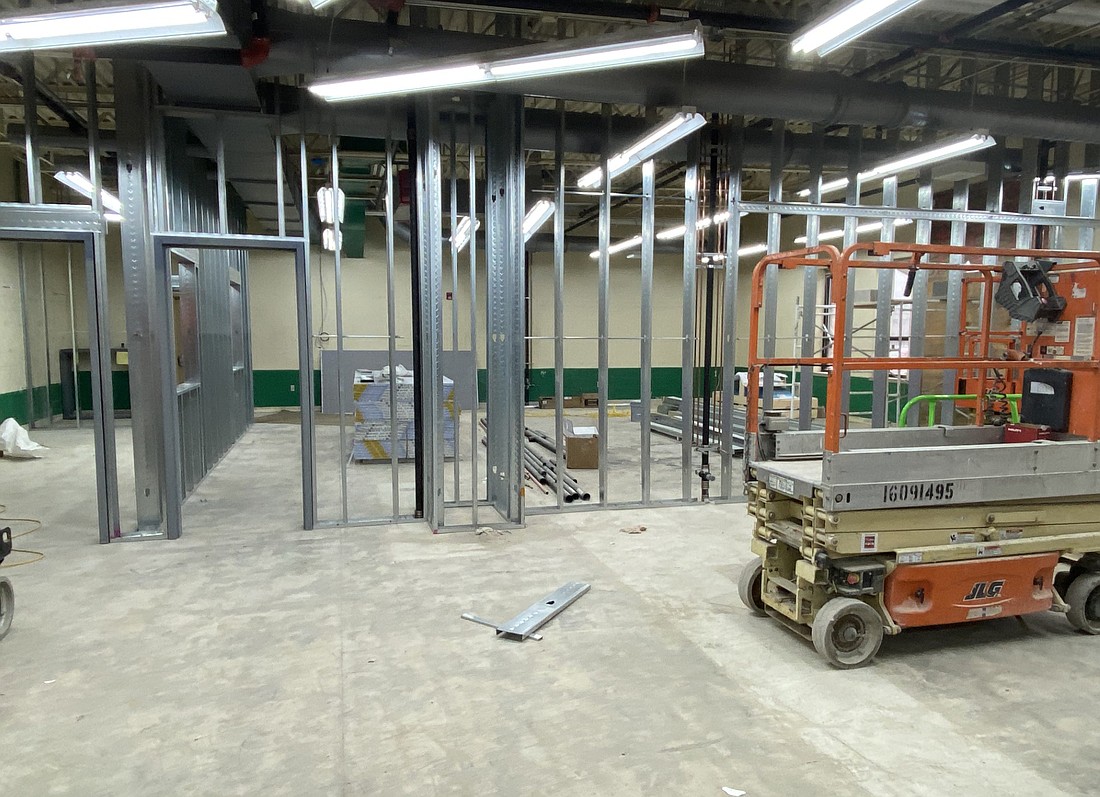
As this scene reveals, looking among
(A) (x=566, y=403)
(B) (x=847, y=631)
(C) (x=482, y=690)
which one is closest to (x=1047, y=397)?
(B) (x=847, y=631)

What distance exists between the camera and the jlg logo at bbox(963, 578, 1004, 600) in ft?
13.5

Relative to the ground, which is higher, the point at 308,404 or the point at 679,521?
the point at 308,404

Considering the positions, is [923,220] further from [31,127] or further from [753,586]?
[31,127]

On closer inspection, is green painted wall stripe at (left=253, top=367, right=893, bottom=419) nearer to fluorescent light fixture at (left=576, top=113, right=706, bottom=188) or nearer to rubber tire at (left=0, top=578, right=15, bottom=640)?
fluorescent light fixture at (left=576, top=113, right=706, bottom=188)

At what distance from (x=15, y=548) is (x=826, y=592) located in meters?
6.63

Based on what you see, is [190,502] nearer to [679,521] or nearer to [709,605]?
[679,521]

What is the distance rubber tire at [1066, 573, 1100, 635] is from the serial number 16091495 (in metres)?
1.34

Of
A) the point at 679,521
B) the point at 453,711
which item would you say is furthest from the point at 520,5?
the point at 453,711

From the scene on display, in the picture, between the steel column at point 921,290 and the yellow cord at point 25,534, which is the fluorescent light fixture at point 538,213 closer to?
the steel column at point 921,290

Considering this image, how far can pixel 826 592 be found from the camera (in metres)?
4.04

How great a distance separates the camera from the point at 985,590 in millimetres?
4133

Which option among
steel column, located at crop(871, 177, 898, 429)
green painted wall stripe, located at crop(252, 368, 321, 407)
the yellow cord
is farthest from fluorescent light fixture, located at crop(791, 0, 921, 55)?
green painted wall stripe, located at crop(252, 368, 321, 407)

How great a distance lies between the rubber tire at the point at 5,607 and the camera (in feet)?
13.9

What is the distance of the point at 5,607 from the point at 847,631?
17.0 feet
